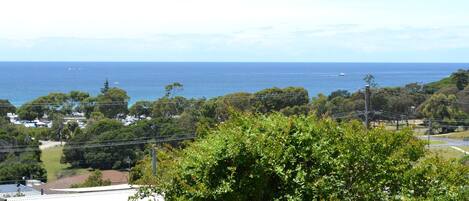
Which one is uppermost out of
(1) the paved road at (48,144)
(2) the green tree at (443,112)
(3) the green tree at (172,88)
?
(3) the green tree at (172,88)

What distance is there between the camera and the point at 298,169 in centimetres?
912

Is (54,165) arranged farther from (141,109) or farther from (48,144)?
(141,109)

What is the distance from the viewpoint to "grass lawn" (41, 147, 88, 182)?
35.9m

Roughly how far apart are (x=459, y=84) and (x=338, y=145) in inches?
2055

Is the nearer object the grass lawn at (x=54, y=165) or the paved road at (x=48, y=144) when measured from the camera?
the grass lawn at (x=54, y=165)

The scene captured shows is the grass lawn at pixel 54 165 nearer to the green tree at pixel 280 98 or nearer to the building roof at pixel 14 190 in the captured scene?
the building roof at pixel 14 190

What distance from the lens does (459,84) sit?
193ft

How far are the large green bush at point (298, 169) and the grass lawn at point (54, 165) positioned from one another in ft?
85.2

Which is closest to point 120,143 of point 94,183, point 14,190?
point 94,183

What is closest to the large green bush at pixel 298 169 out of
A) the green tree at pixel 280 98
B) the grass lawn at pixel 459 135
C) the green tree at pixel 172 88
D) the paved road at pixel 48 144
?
the grass lawn at pixel 459 135

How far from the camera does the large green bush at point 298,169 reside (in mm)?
9023

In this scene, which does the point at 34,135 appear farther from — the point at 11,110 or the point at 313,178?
the point at 313,178

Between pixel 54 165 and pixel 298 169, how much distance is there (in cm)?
3231

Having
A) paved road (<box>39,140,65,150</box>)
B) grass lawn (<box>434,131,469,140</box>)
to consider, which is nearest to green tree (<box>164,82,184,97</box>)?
paved road (<box>39,140,65,150</box>)
